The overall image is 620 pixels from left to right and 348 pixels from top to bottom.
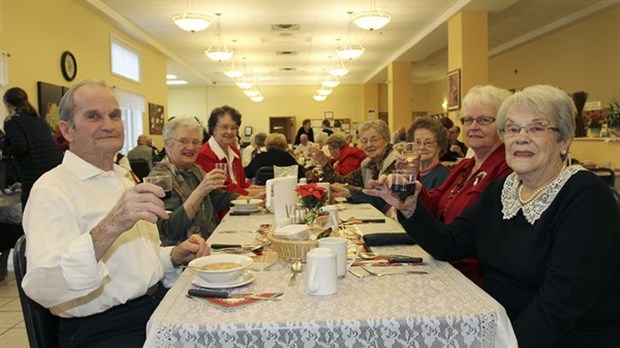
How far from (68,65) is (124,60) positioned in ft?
9.70

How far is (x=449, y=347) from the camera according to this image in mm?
1248

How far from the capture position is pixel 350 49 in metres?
10.6

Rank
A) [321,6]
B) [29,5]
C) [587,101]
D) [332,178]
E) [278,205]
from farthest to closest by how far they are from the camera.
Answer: [587,101] → [321,6] → [29,5] → [332,178] → [278,205]

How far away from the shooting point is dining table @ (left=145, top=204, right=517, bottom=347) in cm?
123

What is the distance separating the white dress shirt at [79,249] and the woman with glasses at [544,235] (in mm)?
888

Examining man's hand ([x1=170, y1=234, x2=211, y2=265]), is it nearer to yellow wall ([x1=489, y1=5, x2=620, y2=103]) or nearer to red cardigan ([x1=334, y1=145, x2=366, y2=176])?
red cardigan ([x1=334, y1=145, x2=366, y2=176])

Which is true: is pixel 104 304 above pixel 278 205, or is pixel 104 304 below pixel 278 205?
below

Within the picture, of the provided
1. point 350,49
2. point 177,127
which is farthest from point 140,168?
point 350,49

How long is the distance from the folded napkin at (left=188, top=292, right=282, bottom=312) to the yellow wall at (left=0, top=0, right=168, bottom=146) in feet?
18.3

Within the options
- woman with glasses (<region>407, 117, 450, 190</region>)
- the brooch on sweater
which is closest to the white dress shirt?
the brooch on sweater

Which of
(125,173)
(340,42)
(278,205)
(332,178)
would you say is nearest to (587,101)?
(340,42)

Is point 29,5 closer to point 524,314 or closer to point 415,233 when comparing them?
point 415,233

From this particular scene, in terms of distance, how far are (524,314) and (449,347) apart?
0.44m

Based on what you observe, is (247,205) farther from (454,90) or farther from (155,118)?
(155,118)
